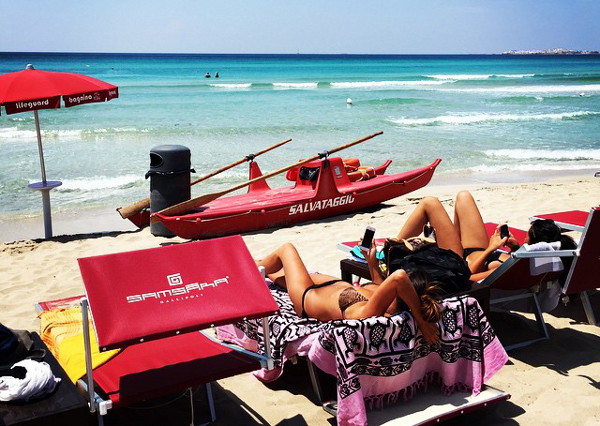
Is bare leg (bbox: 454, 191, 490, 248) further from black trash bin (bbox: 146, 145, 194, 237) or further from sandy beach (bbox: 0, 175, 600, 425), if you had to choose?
black trash bin (bbox: 146, 145, 194, 237)

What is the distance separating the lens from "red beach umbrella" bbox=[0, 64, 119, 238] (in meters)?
7.29

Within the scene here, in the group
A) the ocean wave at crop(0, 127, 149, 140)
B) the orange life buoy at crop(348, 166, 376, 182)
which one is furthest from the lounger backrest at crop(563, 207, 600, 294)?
the ocean wave at crop(0, 127, 149, 140)

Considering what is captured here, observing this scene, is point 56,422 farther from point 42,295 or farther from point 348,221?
point 348,221

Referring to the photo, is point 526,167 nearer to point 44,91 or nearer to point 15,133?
point 44,91

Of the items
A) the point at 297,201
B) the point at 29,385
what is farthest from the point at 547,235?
the point at 297,201

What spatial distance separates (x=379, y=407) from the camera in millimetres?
3562

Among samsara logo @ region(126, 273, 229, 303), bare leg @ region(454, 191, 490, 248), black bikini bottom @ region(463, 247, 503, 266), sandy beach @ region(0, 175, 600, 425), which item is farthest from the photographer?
bare leg @ region(454, 191, 490, 248)

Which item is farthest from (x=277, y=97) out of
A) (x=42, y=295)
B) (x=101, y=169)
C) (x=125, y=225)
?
(x=42, y=295)

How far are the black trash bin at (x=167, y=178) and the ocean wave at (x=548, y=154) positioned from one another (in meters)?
9.63

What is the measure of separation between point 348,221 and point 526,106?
73.1ft

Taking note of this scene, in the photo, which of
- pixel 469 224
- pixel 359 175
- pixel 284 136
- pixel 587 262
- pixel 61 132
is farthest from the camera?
pixel 61 132

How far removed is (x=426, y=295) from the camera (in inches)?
139

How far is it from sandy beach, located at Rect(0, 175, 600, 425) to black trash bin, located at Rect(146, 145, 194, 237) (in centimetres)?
41

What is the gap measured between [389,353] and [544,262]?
4.98 feet
